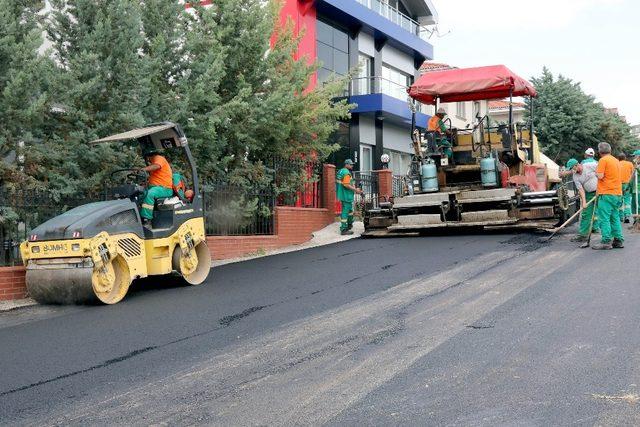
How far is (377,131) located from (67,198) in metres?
19.7

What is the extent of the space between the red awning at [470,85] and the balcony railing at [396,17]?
42.3ft

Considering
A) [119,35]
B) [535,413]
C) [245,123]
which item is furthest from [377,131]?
[535,413]

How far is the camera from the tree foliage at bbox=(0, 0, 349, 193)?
30.9ft

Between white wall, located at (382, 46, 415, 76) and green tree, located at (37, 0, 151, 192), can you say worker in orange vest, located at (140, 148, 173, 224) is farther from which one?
white wall, located at (382, 46, 415, 76)

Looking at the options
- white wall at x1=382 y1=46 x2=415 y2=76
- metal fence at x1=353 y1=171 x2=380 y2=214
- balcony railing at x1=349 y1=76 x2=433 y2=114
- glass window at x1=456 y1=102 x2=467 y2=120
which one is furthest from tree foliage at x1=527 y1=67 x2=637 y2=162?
metal fence at x1=353 y1=171 x2=380 y2=214

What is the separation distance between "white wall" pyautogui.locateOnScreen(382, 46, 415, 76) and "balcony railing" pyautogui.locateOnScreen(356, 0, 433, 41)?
1144mm

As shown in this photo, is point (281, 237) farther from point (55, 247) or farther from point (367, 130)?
point (367, 130)

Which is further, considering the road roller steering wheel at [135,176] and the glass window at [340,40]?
the glass window at [340,40]

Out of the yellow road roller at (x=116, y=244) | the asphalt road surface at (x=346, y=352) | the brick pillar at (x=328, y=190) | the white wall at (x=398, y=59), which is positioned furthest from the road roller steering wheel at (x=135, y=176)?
the white wall at (x=398, y=59)

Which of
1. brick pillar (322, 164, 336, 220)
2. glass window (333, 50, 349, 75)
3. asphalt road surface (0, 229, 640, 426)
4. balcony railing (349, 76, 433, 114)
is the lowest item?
asphalt road surface (0, 229, 640, 426)

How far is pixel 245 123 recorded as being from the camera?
42.9ft

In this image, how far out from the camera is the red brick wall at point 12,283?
28.5ft

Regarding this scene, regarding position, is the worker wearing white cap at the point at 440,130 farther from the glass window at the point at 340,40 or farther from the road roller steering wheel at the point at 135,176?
the glass window at the point at 340,40

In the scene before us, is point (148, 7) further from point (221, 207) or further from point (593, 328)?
point (593, 328)
